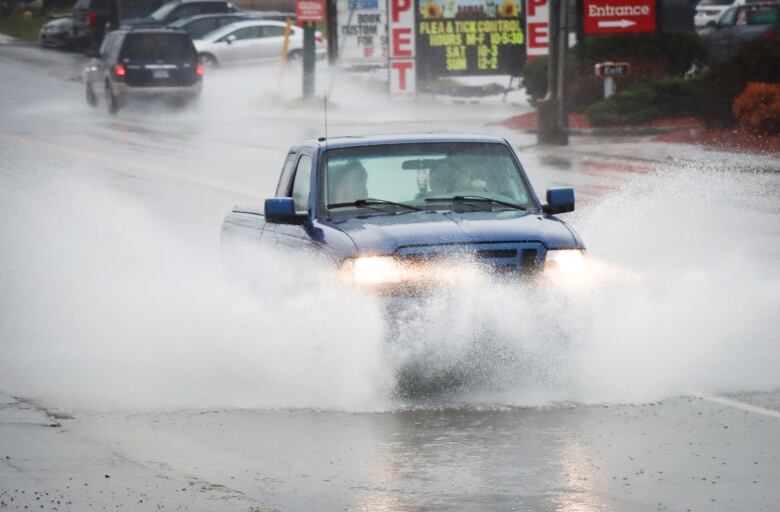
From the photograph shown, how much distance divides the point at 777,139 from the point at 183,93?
17250 mm

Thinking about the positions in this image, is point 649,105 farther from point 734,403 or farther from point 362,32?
point 734,403

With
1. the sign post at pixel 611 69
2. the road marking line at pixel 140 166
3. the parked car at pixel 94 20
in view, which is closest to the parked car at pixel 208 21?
the parked car at pixel 94 20

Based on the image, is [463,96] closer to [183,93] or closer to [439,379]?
[183,93]

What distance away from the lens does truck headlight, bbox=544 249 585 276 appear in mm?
10500

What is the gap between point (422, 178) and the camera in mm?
11523

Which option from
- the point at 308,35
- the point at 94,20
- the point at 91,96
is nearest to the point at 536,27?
the point at 308,35

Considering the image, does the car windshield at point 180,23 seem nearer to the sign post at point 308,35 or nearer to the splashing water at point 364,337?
the sign post at point 308,35

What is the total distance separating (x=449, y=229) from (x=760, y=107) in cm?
2115

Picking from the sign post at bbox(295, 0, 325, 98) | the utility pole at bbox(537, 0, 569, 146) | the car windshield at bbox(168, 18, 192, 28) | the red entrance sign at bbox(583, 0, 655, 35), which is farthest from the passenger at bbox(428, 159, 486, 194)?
the car windshield at bbox(168, 18, 192, 28)

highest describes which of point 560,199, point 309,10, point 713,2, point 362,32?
point 560,199

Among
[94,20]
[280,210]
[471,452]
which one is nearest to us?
[471,452]

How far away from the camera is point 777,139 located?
100 feet

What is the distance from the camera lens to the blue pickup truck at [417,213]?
10.3m

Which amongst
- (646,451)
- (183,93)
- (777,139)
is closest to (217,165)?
(777,139)
